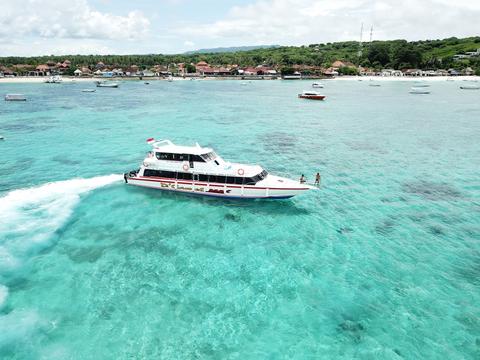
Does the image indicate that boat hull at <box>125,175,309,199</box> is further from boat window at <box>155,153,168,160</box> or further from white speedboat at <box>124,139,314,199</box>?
boat window at <box>155,153,168,160</box>

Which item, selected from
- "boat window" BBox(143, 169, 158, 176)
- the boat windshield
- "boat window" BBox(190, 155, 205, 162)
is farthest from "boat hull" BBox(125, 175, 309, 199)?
the boat windshield

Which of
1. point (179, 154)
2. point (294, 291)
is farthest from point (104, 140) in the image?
point (294, 291)

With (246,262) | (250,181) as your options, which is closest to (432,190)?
(250,181)

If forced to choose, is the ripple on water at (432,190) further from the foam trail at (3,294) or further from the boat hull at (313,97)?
the boat hull at (313,97)

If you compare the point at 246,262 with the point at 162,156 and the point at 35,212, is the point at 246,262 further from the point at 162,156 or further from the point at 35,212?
the point at 35,212

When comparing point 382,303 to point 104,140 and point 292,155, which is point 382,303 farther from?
point 104,140

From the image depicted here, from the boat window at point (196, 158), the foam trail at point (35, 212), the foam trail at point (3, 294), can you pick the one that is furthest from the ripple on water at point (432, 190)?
the foam trail at point (3, 294)

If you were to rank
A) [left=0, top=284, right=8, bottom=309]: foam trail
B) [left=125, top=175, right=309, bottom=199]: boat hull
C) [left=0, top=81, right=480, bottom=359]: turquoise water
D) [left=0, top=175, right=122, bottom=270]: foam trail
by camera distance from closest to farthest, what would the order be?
1. [left=0, top=81, right=480, bottom=359]: turquoise water
2. [left=0, top=284, right=8, bottom=309]: foam trail
3. [left=0, top=175, right=122, bottom=270]: foam trail
4. [left=125, top=175, right=309, bottom=199]: boat hull
